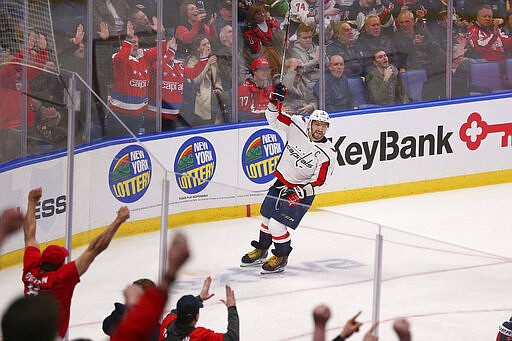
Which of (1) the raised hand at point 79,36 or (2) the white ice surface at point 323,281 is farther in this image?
(1) the raised hand at point 79,36

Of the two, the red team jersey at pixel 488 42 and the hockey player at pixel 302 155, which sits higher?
the red team jersey at pixel 488 42

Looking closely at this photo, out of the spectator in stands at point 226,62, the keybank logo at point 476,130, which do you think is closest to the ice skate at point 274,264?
the spectator in stands at point 226,62

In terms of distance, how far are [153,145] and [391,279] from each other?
16.5 ft

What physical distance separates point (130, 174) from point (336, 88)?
578 centimetres

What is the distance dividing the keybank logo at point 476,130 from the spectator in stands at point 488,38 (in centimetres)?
72

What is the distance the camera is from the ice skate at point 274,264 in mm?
5746

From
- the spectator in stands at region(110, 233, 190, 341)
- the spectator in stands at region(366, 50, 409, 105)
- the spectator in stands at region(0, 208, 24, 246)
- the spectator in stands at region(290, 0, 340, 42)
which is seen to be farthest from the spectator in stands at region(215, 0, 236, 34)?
the spectator in stands at region(110, 233, 190, 341)

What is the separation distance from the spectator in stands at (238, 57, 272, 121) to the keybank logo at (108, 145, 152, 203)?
4.92 metres

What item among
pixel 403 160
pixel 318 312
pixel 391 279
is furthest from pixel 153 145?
pixel 318 312

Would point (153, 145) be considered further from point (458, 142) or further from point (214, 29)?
point (458, 142)

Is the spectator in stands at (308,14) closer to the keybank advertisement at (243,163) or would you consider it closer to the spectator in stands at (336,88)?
the spectator in stands at (336,88)

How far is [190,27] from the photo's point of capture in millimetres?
10305

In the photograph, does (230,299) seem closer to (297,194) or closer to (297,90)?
(297,194)

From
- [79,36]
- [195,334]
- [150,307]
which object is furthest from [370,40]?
[150,307]
